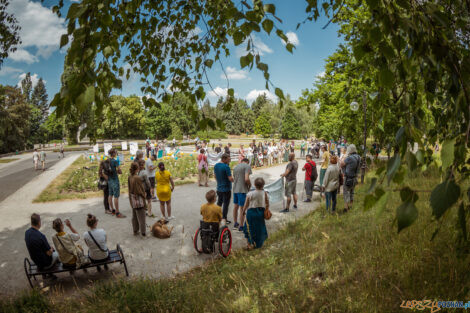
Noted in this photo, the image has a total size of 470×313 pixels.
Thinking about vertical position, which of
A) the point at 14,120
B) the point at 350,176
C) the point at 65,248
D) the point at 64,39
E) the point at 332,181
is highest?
the point at 14,120

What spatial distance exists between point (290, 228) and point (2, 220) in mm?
9473

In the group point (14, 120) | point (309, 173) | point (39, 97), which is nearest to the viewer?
point (309, 173)

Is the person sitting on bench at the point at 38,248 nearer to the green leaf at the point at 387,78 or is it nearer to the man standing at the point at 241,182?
the man standing at the point at 241,182

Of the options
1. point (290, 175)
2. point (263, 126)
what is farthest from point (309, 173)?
point (263, 126)

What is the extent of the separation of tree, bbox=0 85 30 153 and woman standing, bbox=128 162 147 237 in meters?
40.2

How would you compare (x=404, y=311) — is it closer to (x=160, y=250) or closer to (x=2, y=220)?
(x=160, y=250)

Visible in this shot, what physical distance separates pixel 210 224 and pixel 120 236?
9.77ft

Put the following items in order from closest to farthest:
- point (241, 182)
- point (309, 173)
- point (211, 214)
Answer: point (211, 214) < point (241, 182) < point (309, 173)

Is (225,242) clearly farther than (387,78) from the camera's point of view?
Yes

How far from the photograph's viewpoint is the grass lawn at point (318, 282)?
3.06m

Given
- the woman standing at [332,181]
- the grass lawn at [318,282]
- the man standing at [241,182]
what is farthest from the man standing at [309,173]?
the grass lawn at [318,282]

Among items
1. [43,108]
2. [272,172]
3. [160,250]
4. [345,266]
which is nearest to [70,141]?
[43,108]

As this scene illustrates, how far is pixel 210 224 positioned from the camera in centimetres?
591

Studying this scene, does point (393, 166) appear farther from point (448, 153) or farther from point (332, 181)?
point (332, 181)
